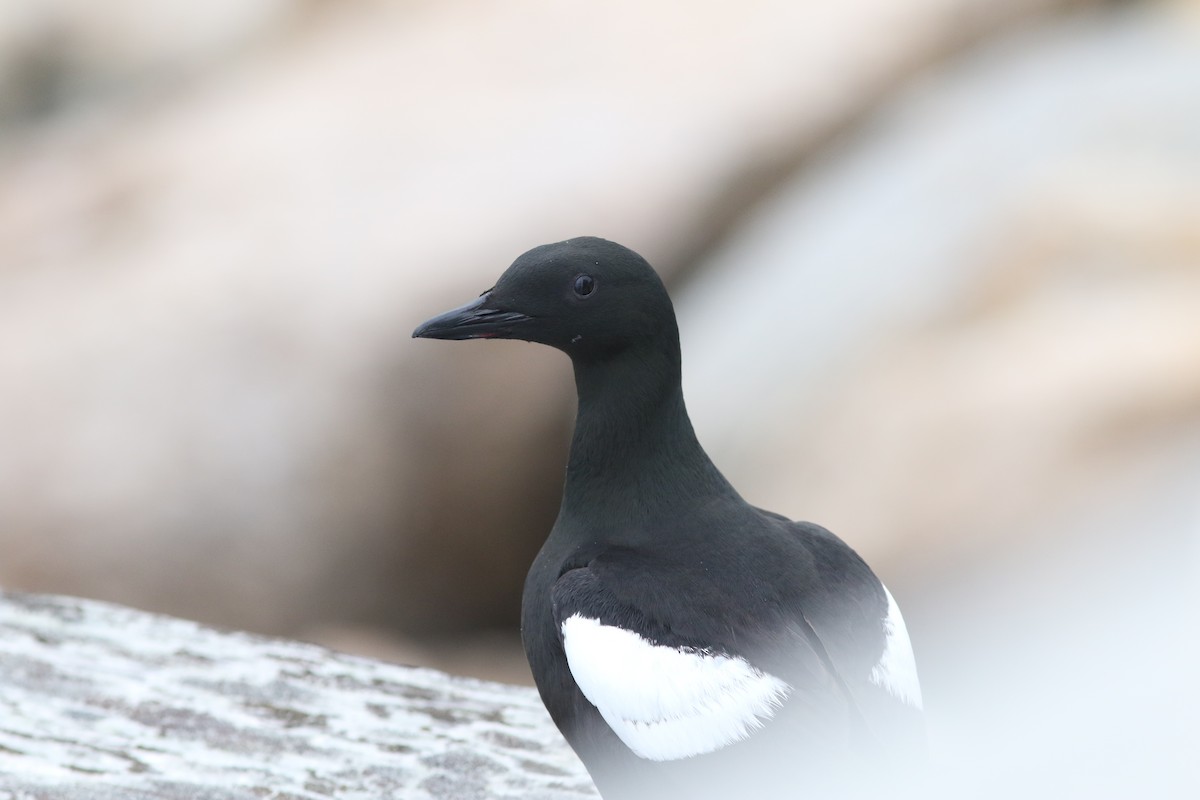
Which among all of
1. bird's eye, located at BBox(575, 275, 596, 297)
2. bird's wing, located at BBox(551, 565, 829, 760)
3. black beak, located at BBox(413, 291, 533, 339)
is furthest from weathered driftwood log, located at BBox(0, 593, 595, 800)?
bird's eye, located at BBox(575, 275, 596, 297)

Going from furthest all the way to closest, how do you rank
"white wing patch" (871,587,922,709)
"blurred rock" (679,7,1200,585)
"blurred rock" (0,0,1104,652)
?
"blurred rock" (0,0,1104,652) → "blurred rock" (679,7,1200,585) → "white wing patch" (871,587,922,709)

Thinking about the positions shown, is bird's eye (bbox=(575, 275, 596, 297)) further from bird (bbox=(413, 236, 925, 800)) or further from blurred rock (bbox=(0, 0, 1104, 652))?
blurred rock (bbox=(0, 0, 1104, 652))

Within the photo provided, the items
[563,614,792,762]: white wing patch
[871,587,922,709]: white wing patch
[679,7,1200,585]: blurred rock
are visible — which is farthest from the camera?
[679,7,1200,585]: blurred rock

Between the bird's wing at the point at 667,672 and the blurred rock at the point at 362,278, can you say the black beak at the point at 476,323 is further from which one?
the blurred rock at the point at 362,278

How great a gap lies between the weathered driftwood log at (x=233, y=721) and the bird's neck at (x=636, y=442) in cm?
94

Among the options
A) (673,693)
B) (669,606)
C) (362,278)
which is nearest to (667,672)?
(673,693)

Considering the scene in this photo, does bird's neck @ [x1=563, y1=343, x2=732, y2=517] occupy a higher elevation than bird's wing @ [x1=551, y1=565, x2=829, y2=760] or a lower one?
higher

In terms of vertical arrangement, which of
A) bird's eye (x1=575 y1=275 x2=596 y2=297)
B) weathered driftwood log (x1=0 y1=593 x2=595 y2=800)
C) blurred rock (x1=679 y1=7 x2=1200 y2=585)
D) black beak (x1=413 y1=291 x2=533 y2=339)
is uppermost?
blurred rock (x1=679 y1=7 x2=1200 y2=585)

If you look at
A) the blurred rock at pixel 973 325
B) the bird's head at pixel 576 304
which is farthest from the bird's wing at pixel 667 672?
the blurred rock at pixel 973 325

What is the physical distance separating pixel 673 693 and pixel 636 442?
0.66 metres

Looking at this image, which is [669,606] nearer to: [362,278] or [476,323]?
[476,323]

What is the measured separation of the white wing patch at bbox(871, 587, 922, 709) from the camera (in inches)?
119

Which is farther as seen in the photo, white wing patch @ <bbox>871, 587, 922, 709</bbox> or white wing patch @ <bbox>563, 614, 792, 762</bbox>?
white wing patch @ <bbox>871, 587, 922, 709</bbox>

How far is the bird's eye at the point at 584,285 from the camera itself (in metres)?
3.20
